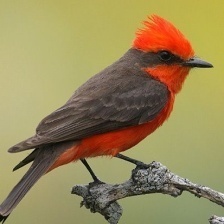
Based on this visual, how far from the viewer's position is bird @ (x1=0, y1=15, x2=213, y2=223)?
7.36 meters

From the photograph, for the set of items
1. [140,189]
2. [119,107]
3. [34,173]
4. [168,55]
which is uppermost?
[168,55]

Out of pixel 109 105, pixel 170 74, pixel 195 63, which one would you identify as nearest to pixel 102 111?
pixel 109 105

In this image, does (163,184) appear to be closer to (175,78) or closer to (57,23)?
(175,78)

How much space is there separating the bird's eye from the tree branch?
1.10m

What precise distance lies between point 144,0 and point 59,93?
73.4 inches

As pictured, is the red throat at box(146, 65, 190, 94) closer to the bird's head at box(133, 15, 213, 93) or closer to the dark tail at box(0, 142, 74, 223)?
the bird's head at box(133, 15, 213, 93)

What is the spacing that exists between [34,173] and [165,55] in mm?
1475

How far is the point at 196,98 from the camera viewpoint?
9.54 metres

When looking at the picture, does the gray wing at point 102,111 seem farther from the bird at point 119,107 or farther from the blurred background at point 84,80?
the blurred background at point 84,80

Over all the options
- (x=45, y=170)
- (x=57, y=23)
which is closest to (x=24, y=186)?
(x=45, y=170)

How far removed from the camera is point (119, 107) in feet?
25.7

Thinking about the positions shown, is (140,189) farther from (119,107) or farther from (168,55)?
(168,55)

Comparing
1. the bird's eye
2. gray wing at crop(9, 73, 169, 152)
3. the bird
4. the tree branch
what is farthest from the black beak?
the tree branch

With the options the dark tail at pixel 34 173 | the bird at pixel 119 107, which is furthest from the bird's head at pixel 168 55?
the dark tail at pixel 34 173
